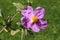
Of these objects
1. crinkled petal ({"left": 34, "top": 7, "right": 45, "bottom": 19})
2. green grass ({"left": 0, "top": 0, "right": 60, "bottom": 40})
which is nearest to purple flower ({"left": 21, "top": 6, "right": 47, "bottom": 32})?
crinkled petal ({"left": 34, "top": 7, "right": 45, "bottom": 19})

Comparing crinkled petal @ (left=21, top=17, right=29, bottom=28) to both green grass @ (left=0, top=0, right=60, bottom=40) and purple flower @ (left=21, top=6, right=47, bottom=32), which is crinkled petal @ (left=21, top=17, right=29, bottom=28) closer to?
purple flower @ (left=21, top=6, right=47, bottom=32)

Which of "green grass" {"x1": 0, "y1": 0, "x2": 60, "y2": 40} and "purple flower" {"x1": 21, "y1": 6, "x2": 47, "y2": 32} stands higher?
"purple flower" {"x1": 21, "y1": 6, "x2": 47, "y2": 32}

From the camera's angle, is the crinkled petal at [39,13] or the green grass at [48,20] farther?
the green grass at [48,20]

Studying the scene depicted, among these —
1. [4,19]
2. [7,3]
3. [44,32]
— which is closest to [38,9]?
[4,19]

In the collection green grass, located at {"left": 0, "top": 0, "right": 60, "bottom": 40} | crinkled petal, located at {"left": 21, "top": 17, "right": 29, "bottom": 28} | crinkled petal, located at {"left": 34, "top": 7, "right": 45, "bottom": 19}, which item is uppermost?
crinkled petal, located at {"left": 34, "top": 7, "right": 45, "bottom": 19}

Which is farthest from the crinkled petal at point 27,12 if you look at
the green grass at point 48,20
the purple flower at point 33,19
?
the green grass at point 48,20

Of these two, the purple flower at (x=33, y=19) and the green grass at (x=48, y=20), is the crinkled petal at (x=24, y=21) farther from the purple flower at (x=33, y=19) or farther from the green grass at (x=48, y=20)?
the green grass at (x=48, y=20)

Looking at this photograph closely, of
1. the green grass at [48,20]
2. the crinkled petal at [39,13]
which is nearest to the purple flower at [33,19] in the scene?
the crinkled petal at [39,13]

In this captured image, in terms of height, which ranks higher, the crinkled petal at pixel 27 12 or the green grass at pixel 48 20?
the crinkled petal at pixel 27 12

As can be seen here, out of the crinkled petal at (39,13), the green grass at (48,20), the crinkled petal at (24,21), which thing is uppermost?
the crinkled petal at (39,13)
